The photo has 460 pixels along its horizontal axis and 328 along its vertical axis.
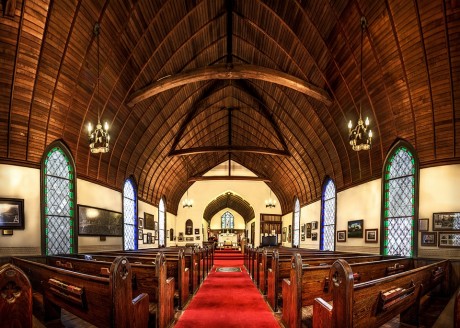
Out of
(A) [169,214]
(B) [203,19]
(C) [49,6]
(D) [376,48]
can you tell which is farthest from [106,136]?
(A) [169,214]

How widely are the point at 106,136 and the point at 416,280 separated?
6113mm

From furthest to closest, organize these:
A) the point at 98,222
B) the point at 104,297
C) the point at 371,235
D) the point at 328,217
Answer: the point at 328,217 < the point at 98,222 < the point at 371,235 < the point at 104,297

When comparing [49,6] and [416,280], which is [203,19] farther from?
[416,280]

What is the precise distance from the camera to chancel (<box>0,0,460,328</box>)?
3969 millimetres

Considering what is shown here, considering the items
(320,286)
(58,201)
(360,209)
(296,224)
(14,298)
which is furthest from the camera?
(296,224)

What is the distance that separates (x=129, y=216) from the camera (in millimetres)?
13539

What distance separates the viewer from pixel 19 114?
7047 millimetres

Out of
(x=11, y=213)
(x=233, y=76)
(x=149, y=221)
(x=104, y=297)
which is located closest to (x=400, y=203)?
(x=233, y=76)

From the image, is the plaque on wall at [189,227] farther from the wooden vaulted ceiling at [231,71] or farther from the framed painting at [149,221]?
the wooden vaulted ceiling at [231,71]

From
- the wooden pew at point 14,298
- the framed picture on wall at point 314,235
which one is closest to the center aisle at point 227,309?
the wooden pew at point 14,298

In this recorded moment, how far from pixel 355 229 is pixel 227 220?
2670 centimetres

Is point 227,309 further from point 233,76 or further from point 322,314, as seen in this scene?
point 233,76

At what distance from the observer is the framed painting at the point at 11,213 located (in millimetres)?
6816

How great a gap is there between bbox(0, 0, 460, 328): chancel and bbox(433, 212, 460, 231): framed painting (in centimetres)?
3
